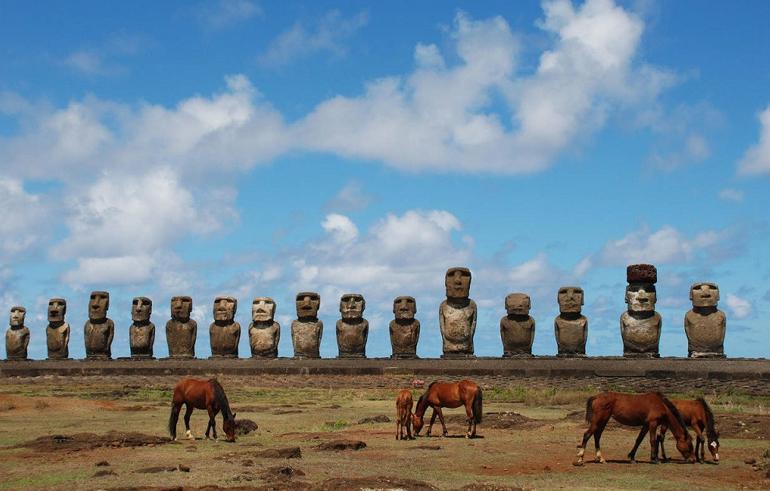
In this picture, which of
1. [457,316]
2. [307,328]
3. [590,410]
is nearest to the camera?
[590,410]

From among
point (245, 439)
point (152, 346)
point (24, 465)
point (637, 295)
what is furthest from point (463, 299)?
point (24, 465)

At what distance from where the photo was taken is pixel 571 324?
107ft

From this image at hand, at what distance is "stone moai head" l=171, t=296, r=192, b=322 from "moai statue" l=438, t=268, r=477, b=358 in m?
9.98

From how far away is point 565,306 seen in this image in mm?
32938

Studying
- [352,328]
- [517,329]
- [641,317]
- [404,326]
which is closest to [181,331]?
[352,328]

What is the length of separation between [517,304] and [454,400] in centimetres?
1711

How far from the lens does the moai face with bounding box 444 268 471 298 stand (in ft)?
113

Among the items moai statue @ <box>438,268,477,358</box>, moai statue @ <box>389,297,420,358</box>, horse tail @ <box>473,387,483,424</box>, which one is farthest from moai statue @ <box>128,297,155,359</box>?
horse tail @ <box>473,387,483,424</box>

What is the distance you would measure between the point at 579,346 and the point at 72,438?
2015cm

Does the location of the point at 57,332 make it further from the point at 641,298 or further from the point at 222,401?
the point at 222,401

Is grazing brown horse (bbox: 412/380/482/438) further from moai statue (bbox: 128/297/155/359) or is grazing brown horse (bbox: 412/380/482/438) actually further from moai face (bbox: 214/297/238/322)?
moai statue (bbox: 128/297/155/359)

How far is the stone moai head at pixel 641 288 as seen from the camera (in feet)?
105

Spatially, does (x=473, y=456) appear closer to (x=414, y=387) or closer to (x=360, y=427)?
(x=360, y=427)

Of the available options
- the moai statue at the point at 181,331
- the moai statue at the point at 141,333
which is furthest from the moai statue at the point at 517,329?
the moai statue at the point at 141,333
